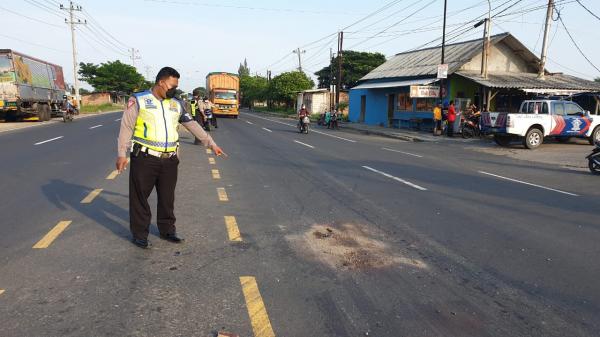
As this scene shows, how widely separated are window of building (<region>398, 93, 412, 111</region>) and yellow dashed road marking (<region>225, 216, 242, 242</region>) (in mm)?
25833

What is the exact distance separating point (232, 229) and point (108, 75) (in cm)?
7555

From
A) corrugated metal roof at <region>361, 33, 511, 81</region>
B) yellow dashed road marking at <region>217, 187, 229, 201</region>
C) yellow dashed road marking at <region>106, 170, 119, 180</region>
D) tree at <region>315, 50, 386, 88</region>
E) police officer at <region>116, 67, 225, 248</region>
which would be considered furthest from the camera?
tree at <region>315, 50, 386, 88</region>

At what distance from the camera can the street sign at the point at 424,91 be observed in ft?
79.8

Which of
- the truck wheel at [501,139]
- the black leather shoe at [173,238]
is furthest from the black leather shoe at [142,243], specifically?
the truck wheel at [501,139]

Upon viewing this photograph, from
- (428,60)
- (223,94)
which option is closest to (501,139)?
(428,60)

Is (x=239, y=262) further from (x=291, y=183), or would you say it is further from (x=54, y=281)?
(x=291, y=183)

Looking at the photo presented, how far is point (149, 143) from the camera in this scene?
4652mm

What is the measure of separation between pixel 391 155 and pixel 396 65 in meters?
21.3

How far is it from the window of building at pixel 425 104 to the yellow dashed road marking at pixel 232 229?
78.5 feet

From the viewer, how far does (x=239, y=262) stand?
4457 millimetres

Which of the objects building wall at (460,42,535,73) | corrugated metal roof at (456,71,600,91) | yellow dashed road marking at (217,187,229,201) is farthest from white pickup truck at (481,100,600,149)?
yellow dashed road marking at (217,187,229,201)

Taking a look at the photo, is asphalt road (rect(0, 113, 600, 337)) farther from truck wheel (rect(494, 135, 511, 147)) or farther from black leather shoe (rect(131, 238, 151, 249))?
truck wheel (rect(494, 135, 511, 147))

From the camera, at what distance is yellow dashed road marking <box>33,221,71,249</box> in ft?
16.0

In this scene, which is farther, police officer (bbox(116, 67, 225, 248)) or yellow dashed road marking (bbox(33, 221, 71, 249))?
yellow dashed road marking (bbox(33, 221, 71, 249))
